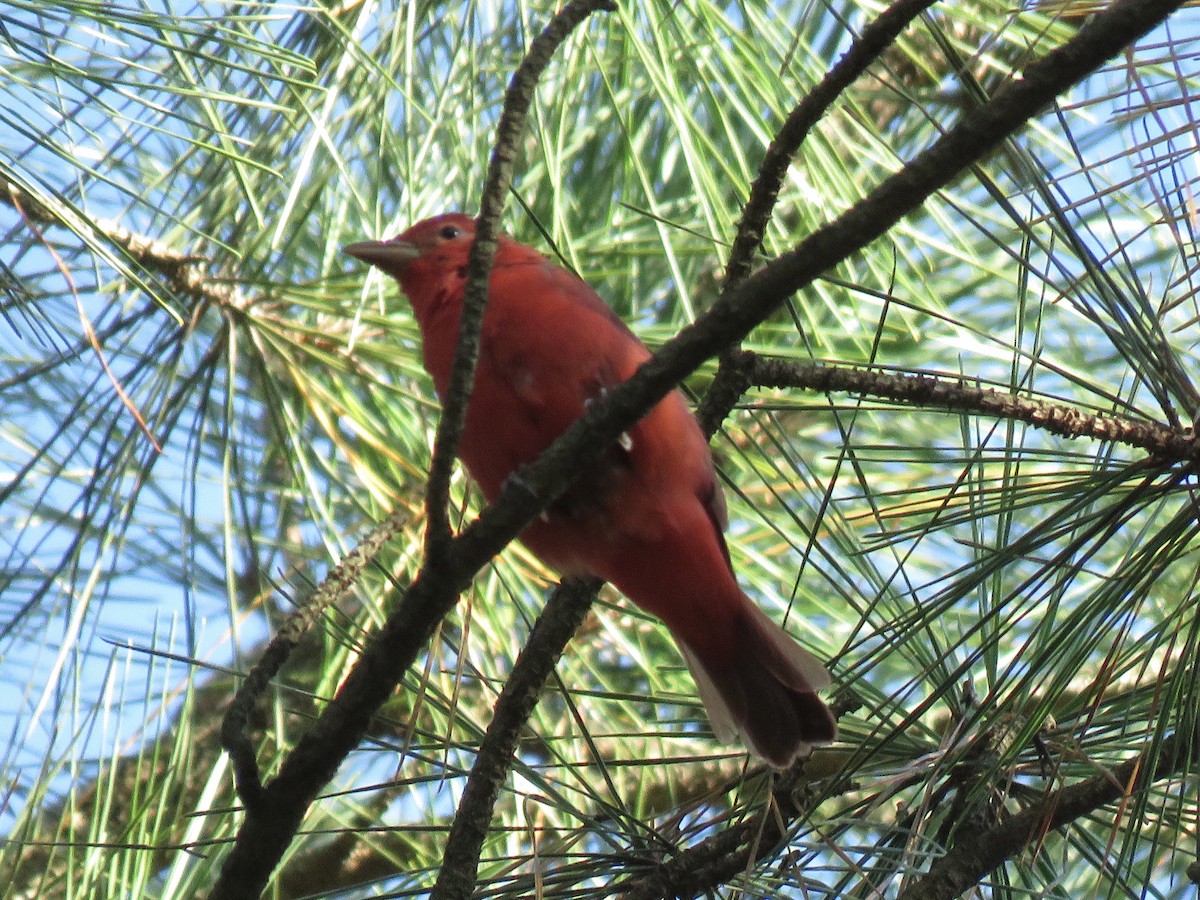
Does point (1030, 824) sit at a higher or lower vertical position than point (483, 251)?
lower

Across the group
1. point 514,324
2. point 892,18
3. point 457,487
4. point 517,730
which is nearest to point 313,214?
point 457,487

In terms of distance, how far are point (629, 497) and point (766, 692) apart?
1.42ft

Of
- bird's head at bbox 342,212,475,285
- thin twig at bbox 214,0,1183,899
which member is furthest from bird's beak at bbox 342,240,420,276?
thin twig at bbox 214,0,1183,899

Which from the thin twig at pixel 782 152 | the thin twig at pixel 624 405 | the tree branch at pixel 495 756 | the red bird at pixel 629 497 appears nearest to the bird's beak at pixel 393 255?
the red bird at pixel 629 497

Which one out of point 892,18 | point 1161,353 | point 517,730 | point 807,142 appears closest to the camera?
point 892,18

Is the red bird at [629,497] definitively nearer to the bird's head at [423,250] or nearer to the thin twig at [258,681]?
the bird's head at [423,250]

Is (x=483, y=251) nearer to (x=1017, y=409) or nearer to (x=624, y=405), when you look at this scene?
(x=624, y=405)

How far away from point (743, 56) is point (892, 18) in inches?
57.8

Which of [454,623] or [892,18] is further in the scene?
[454,623]

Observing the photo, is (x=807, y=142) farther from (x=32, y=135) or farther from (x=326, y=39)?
(x=32, y=135)

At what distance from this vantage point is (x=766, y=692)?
255 centimetres

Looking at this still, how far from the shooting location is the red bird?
2.46 metres

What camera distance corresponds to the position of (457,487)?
347 cm

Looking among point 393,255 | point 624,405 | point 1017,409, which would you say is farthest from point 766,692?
point 393,255
